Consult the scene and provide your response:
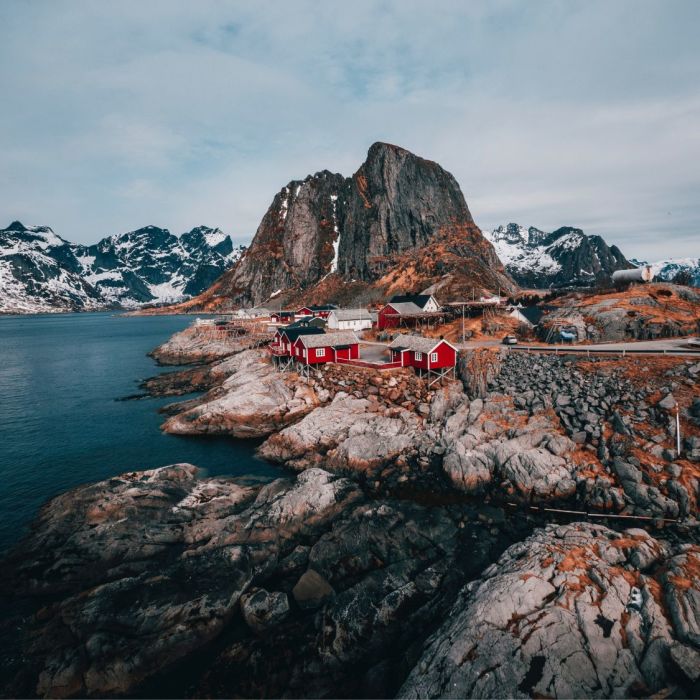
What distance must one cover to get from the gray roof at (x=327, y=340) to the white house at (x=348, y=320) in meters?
31.7

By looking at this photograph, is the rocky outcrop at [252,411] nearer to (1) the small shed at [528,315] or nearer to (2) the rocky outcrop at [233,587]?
(2) the rocky outcrop at [233,587]

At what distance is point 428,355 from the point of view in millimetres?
39781

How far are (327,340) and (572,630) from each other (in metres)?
35.0

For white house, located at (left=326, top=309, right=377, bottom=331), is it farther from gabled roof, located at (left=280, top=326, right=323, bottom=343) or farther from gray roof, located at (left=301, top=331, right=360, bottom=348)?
gray roof, located at (left=301, top=331, right=360, bottom=348)

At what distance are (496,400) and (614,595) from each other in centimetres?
1982

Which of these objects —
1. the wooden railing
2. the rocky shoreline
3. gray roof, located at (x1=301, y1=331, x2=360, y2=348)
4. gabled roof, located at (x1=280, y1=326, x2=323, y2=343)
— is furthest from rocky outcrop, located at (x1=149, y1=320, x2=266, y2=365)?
the rocky shoreline

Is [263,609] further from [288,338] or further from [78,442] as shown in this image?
[288,338]

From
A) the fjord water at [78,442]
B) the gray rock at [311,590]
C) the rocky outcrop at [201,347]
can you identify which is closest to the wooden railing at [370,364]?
the fjord water at [78,442]

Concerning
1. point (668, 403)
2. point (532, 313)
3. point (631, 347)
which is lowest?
point (668, 403)

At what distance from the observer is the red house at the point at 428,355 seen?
40.0 meters

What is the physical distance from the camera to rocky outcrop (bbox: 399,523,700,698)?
1245cm

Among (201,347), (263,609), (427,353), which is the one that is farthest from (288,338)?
(201,347)

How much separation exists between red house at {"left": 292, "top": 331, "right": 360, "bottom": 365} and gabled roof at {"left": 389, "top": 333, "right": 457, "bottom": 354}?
551 centimetres

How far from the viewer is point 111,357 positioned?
3602 inches
